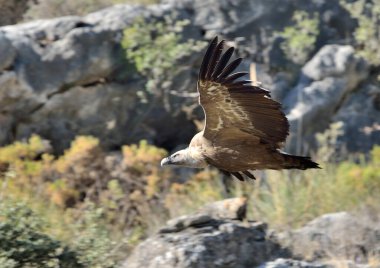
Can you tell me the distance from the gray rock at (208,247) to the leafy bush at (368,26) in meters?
5.39

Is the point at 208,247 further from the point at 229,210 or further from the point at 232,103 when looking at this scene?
the point at 232,103

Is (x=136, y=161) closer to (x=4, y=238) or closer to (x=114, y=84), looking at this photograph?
(x=114, y=84)

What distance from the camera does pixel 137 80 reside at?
12.1 meters

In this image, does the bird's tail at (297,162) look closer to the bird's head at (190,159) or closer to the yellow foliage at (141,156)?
the bird's head at (190,159)

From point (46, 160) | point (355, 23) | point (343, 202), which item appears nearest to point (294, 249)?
point (343, 202)

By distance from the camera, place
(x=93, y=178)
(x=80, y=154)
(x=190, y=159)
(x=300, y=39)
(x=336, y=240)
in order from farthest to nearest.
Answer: (x=300, y=39)
(x=80, y=154)
(x=93, y=178)
(x=336, y=240)
(x=190, y=159)

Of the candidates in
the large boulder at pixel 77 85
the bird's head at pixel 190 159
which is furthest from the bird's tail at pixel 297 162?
the large boulder at pixel 77 85

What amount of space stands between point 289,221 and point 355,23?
4.68 meters

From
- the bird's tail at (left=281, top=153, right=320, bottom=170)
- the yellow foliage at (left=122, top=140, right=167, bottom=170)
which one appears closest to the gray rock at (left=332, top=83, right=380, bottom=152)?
the yellow foliage at (left=122, top=140, right=167, bottom=170)

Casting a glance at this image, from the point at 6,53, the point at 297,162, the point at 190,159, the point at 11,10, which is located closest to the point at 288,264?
the point at 297,162

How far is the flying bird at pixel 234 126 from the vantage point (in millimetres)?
6551

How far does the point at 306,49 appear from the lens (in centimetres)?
1248

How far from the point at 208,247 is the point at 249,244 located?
47cm

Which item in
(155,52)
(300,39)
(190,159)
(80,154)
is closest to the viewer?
(190,159)
